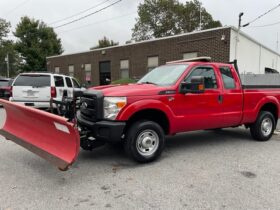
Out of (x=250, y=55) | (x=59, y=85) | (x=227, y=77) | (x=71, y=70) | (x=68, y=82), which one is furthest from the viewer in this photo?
(x=71, y=70)

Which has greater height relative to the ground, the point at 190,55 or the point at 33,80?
the point at 190,55

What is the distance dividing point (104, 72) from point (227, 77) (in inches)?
821

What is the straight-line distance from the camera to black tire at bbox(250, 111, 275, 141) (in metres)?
6.99

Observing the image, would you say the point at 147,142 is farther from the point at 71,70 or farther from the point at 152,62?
the point at 71,70

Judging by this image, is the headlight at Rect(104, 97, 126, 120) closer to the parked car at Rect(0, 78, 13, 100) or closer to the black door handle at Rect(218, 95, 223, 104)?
the black door handle at Rect(218, 95, 223, 104)

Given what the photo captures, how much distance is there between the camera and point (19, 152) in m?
5.93

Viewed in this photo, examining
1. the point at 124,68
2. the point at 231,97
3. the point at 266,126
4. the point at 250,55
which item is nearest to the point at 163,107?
the point at 231,97

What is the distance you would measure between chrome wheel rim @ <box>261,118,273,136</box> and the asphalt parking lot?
2.91ft

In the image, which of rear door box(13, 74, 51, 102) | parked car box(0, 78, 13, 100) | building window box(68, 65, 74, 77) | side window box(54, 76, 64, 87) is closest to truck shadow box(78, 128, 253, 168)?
rear door box(13, 74, 51, 102)

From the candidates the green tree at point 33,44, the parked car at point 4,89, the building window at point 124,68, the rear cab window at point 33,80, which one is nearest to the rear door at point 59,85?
the rear cab window at point 33,80

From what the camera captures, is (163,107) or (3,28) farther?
(3,28)

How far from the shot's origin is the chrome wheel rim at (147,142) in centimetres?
511

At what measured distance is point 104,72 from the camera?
26.5m

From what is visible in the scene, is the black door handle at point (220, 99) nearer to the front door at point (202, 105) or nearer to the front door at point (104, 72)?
the front door at point (202, 105)
